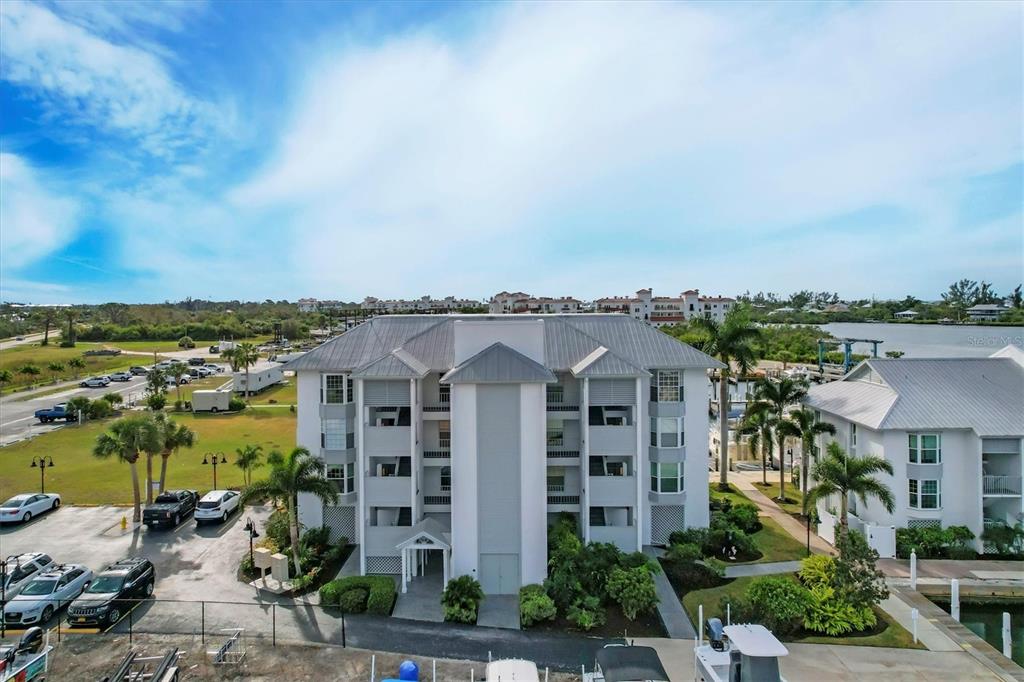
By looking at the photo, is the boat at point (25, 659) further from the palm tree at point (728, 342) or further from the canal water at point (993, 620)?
the palm tree at point (728, 342)

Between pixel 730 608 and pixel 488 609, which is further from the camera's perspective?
pixel 488 609

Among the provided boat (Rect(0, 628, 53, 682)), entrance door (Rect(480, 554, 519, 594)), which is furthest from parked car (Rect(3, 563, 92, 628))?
entrance door (Rect(480, 554, 519, 594))

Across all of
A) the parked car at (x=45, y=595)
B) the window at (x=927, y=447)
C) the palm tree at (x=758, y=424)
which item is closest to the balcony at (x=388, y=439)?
the parked car at (x=45, y=595)

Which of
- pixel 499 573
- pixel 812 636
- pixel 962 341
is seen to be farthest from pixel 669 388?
pixel 962 341

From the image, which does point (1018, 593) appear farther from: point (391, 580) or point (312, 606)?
point (312, 606)

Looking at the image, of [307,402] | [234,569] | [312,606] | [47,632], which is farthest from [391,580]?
[47,632]

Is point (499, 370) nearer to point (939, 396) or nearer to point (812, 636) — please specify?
point (812, 636)
